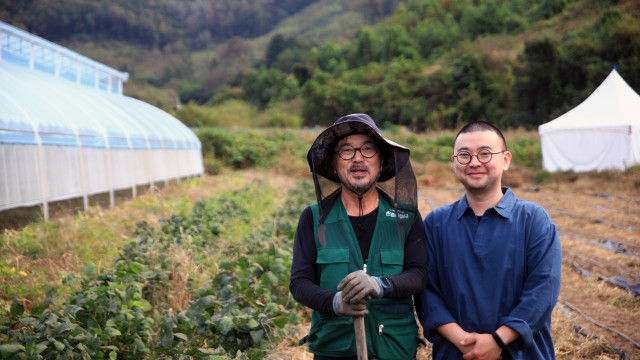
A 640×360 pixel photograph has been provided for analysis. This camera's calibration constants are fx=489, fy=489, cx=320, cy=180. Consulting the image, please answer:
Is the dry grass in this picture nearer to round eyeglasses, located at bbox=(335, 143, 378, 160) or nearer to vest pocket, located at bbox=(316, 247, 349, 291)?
vest pocket, located at bbox=(316, 247, 349, 291)

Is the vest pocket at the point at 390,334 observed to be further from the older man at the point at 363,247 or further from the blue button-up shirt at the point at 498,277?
the blue button-up shirt at the point at 498,277

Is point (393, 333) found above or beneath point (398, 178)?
beneath

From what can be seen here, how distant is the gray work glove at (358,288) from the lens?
1.75 meters

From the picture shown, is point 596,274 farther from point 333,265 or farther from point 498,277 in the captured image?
point 333,265

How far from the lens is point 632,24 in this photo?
916 inches

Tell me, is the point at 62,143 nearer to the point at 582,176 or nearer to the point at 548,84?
the point at 582,176

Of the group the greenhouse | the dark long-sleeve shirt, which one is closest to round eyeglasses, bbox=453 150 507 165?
the dark long-sleeve shirt

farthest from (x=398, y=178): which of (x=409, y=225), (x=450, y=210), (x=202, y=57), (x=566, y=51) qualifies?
(x=202, y=57)

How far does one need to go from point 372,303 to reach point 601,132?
16.1 metres

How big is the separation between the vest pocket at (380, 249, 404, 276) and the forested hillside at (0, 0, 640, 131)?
21.5 m

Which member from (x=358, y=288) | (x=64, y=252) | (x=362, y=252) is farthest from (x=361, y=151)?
(x=64, y=252)

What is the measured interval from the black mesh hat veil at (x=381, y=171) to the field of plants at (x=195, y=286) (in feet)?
3.59

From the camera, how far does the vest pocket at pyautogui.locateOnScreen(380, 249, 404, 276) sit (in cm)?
200

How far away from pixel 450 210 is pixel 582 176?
15187 mm
